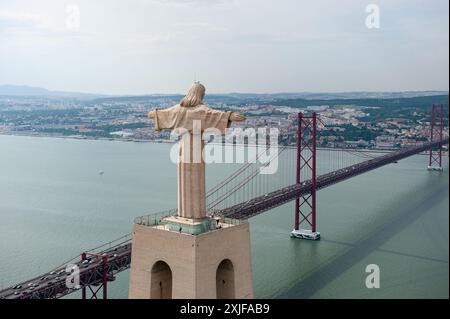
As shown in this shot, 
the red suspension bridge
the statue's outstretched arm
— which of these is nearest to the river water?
the red suspension bridge

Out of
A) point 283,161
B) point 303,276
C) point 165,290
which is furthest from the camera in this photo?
point 283,161

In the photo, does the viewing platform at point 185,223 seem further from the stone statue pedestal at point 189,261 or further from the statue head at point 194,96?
the statue head at point 194,96

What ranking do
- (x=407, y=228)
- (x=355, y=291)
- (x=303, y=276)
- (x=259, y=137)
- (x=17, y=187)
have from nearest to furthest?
(x=355, y=291), (x=303, y=276), (x=407, y=228), (x=17, y=187), (x=259, y=137)

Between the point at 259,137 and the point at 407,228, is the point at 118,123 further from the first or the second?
the point at 407,228

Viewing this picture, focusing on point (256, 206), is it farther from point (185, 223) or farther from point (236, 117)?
point (236, 117)

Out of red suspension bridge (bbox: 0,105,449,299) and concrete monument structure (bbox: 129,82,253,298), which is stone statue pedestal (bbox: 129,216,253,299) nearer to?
concrete monument structure (bbox: 129,82,253,298)
